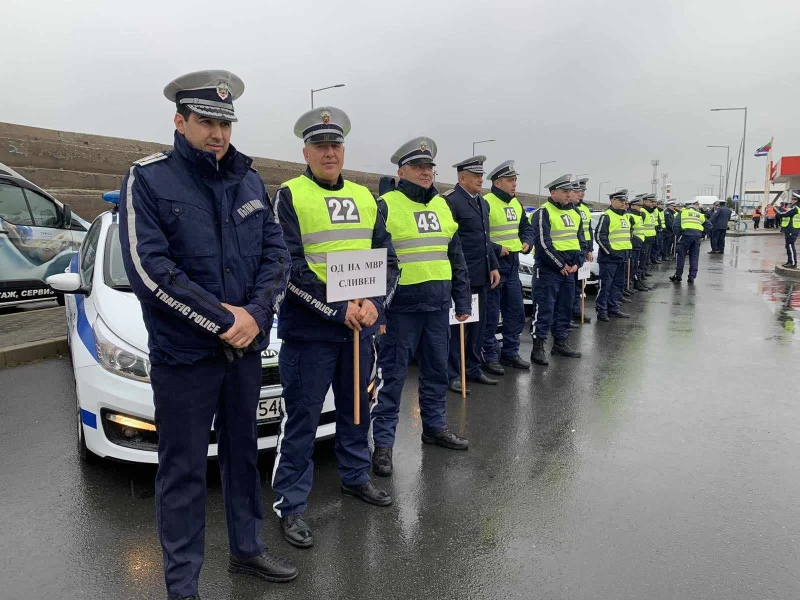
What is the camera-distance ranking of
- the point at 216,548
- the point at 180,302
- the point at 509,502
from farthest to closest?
the point at 509,502 < the point at 216,548 < the point at 180,302

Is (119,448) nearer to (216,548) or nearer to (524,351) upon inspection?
(216,548)

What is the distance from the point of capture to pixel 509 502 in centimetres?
339

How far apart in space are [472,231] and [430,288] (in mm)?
1682

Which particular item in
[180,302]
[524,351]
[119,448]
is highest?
[180,302]

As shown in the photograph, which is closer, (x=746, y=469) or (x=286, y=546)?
(x=286, y=546)

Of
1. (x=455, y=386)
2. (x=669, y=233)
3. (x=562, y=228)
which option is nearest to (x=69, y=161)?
(x=562, y=228)

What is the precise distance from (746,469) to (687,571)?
4.75 feet

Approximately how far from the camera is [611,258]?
30.9 feet

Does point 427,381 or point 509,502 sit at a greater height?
point 427,381

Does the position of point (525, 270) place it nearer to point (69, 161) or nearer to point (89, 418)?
point (89, 418)

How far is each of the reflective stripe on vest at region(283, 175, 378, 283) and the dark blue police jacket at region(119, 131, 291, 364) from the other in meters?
0.55

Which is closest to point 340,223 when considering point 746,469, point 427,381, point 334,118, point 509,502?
point 334,118

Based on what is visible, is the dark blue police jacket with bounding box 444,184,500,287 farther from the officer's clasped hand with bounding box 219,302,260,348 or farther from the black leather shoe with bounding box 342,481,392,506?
the officer's clasped hand with bounding box 219,302,260,348

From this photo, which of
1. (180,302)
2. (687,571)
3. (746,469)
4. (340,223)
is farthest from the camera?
(746,469)
